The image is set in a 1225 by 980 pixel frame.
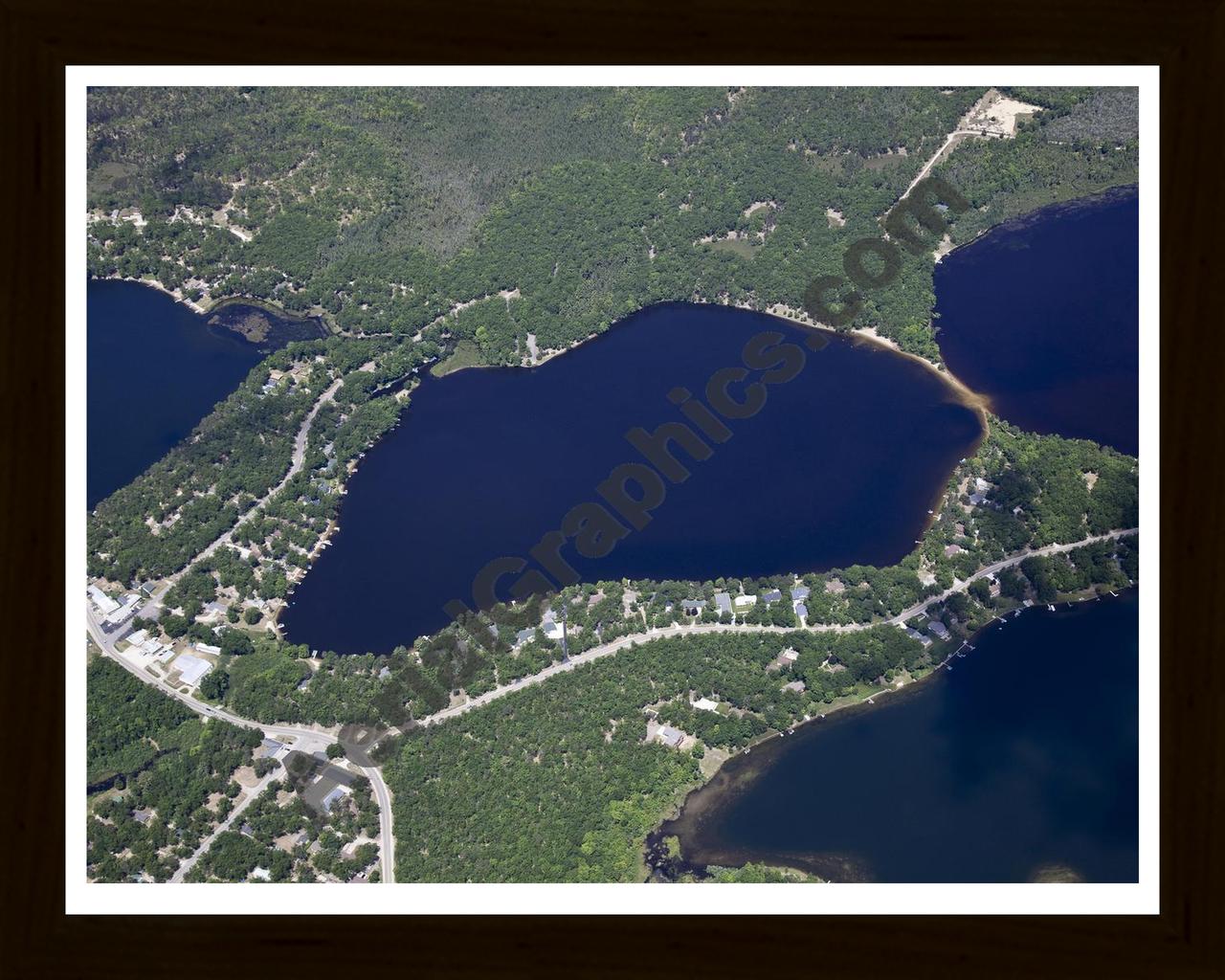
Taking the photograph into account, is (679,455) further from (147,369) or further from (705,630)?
(147,369)

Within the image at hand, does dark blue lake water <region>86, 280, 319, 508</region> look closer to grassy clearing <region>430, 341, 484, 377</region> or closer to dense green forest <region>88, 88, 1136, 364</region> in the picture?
dense green forest <region>88, 88, 1136, 364</region>

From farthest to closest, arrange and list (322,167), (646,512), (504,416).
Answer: (322,167), (504,416), (646,512)

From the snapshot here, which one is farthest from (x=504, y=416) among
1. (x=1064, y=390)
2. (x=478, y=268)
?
(x=1064, y=390)

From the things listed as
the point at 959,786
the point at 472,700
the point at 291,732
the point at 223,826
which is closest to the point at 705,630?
the point at 472,700

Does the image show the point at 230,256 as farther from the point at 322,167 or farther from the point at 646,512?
the point at 646,512

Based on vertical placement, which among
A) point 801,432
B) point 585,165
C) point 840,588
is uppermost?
point 585,165

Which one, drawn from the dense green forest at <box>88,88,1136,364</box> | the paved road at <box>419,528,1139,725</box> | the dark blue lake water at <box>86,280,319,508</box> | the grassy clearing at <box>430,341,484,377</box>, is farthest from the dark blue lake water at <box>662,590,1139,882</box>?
the dark blue lake water at <box>86,280,319,508</box>
